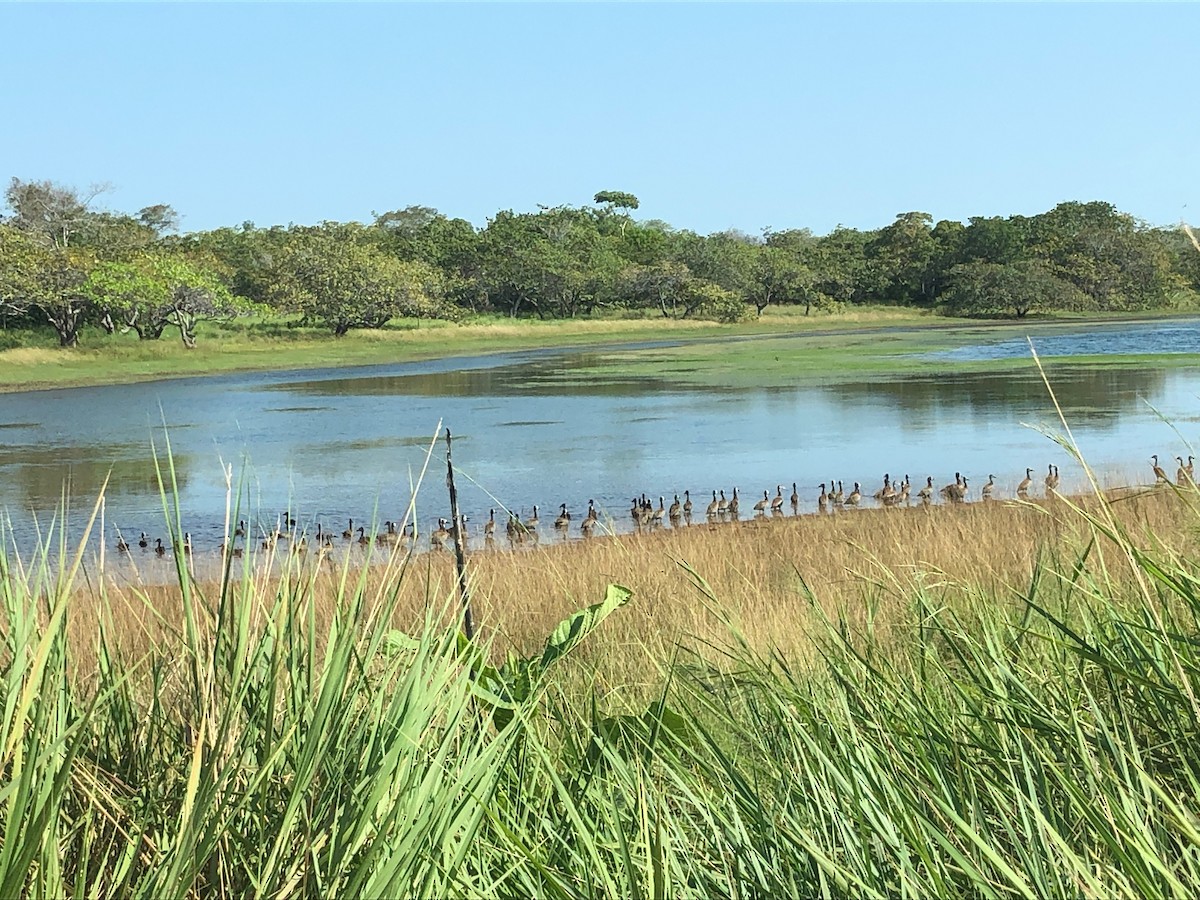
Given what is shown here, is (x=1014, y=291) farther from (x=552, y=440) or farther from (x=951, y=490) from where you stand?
(x=951, y=490)

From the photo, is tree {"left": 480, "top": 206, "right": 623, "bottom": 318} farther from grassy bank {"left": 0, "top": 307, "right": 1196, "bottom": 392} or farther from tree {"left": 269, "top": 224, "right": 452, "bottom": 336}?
tree {"left": 269, "top": 224, "right": 452, "bottom": 336}

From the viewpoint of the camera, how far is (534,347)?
5341 cm

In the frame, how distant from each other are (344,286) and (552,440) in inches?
1445

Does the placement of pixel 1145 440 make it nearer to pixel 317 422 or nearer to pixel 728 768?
pixel 317 422

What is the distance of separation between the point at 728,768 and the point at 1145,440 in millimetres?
16363

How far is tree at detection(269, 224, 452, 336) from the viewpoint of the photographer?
54.1 metres

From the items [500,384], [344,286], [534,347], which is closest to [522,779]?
[500,384]

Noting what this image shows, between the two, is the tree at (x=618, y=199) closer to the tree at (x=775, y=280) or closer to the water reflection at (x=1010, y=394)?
the tree at (x=775, y=280)

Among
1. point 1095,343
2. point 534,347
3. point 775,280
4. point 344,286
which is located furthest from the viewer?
point 775,280

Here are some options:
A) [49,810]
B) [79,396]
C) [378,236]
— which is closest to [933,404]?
[79,396]

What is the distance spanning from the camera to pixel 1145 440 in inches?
656

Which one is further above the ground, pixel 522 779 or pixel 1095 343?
pixel 522 779

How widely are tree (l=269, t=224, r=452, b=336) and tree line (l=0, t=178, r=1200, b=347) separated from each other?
89mm

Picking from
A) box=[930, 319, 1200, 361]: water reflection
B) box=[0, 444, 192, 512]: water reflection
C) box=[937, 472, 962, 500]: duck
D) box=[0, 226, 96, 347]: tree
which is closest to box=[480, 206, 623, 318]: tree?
box=[930, 319, 1200, 361]: water reflection
